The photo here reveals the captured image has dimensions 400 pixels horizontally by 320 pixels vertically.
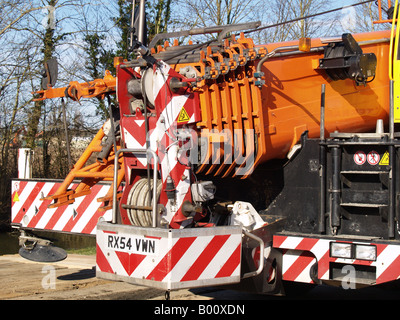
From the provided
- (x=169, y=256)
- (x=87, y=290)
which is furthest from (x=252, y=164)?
(x=87, y=290)

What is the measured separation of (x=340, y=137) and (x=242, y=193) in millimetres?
1090

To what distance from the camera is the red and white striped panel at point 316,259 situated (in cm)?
464

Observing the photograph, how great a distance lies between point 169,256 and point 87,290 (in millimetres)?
2461

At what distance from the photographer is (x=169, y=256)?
424 centimetres

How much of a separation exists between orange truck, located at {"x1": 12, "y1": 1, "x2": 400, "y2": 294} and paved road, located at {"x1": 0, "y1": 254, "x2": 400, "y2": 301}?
1.17 m

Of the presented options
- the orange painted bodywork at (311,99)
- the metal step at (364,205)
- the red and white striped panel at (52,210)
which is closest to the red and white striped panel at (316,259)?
the metal step at (364,205)

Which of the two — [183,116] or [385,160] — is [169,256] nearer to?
[183,116]

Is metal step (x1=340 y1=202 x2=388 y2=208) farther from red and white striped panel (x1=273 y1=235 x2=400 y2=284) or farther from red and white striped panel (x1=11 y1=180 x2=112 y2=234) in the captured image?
red and white striped panel (x1=11 y1=180 x2=112 y2=234)

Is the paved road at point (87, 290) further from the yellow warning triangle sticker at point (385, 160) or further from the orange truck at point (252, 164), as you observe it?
the yellow warning triangle sticker at point (385, 160)

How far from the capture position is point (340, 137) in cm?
510

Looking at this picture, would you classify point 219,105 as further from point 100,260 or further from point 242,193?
point 100,260

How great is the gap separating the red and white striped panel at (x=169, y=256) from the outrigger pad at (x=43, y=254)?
2.02 metres

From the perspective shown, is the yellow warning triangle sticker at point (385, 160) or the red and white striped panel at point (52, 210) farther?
the red and white striped panel at point (52, 210)
